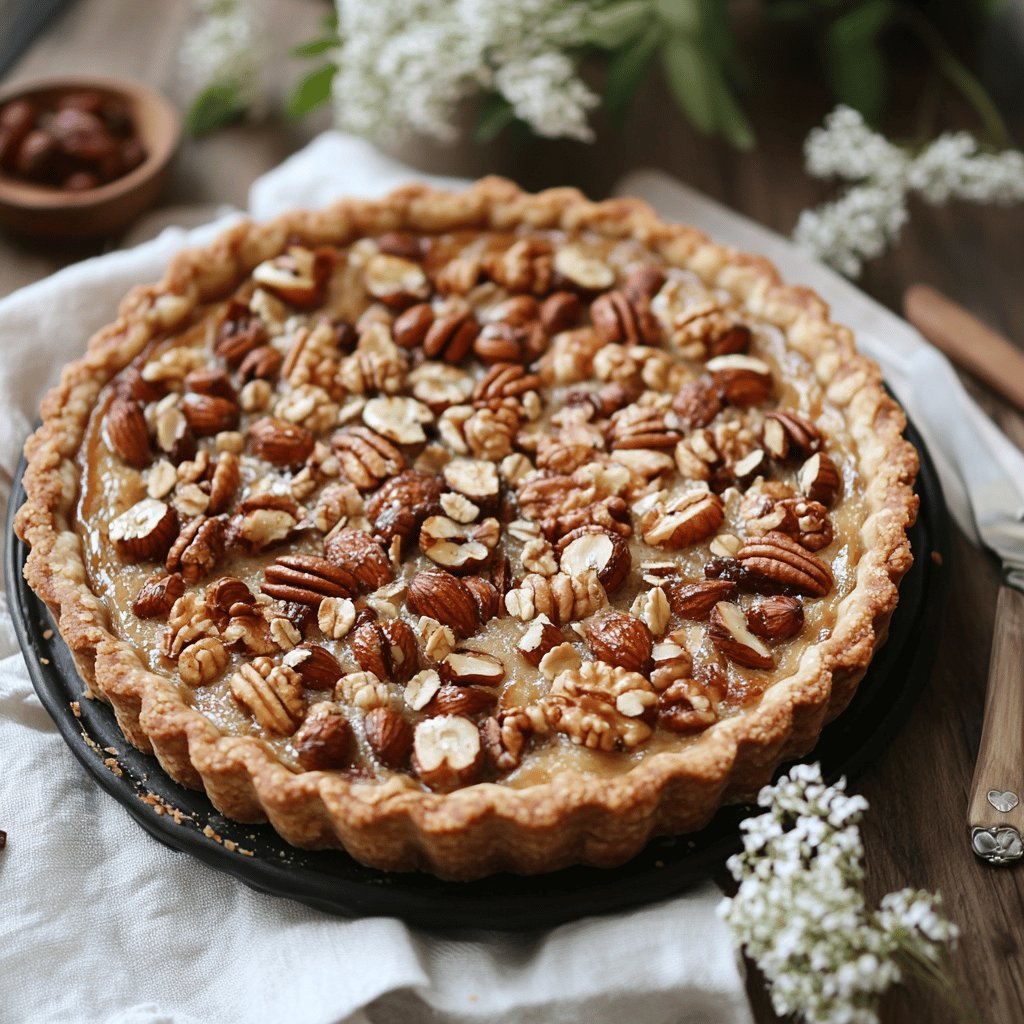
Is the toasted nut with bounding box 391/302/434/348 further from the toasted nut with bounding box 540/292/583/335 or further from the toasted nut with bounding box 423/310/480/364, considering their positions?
the toasted nut with bounding box 540/292/583/335

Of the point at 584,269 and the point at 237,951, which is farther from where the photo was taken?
the point at 584,269

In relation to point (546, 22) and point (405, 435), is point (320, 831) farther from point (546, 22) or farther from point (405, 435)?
point (546, 22)

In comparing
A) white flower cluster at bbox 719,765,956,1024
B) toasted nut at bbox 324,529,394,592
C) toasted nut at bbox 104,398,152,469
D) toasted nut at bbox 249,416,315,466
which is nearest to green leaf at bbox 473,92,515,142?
toasted nut at bbox 249,416,315,466

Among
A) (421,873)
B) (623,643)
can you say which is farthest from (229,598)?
(623,643)

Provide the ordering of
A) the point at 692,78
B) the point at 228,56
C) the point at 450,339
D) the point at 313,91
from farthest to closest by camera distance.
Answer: the point at 228,56
the point at 313,91
the point at 692,78
the point at 450,339

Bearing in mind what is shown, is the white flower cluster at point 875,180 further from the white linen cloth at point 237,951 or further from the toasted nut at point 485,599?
the white linen cloth at point 237,951

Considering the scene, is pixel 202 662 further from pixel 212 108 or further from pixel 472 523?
pixel 212 108
